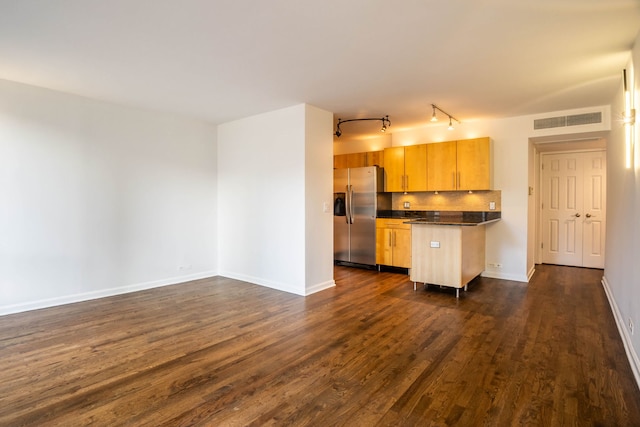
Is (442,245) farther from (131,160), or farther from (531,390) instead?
(131,160)

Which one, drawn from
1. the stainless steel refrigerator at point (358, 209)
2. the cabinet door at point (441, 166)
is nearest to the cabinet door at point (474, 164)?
the cabinet door at point (441, 166)

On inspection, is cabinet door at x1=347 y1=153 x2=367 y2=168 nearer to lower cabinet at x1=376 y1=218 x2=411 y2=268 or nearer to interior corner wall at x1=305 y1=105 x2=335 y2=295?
lower cabinet at x1=376 y1=218 x2=411 y2=268

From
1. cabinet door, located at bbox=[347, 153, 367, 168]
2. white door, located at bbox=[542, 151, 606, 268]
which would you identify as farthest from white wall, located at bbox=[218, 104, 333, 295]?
white door, located at bbox=[542, 151, 606, 268]

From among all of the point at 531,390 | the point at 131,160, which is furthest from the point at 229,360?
the point at 131,160

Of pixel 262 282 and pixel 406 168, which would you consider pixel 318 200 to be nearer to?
pixel 262 282

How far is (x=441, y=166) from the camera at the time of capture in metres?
5.53

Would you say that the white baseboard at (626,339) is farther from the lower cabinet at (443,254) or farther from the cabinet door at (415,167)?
the cabinet door at (415,167)

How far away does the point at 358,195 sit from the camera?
6.13 meters

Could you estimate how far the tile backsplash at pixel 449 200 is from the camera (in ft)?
17.8

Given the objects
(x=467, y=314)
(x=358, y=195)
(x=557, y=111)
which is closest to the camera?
(x=467, y=314)

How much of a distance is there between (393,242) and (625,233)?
10.2 feet

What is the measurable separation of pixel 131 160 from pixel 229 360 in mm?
3362

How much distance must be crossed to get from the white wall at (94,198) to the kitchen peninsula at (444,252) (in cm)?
338

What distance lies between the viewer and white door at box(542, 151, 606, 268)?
6250 millimetres
